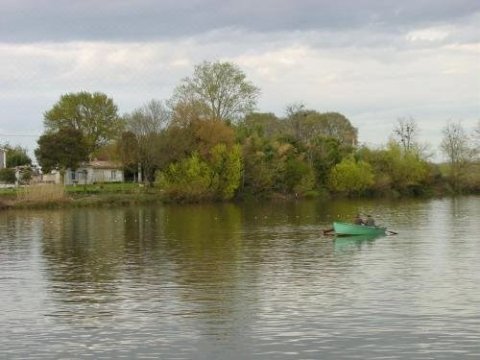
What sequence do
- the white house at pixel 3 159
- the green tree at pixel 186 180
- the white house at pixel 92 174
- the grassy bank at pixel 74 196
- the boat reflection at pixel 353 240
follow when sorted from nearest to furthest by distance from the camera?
the boat reflection at pixel 353 240 → the grassy bank at pixel 74 196 → the green tree at pixel 186 180 → the white house at pixel 92 174 → the white house at pixel 3 159

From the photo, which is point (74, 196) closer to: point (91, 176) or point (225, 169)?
point (225, 169)

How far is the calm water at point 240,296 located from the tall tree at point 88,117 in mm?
67878

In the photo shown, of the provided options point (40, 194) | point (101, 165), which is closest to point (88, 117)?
point (101, 165)

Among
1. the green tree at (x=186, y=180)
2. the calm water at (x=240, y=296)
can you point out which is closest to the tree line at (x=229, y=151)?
the green tree at (x=186, y=180)

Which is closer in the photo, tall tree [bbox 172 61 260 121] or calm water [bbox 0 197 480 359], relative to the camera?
calm water [bbox 0 197 480 359]

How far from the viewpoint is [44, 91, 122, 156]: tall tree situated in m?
118

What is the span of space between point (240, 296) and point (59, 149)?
246 feet

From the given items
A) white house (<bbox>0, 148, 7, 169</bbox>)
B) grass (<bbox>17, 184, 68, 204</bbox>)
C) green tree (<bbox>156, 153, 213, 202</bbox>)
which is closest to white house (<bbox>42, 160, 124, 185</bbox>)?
white house (<bbox>0, 148, 7, 169</bbox>)

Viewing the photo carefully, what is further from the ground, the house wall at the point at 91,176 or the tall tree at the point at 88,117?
the tall tree at the point at 88,117

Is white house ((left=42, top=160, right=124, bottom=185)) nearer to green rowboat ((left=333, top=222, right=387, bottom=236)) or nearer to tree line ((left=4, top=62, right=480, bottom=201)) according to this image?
tree line ((left=4, top=62, right=480, bottom=201))

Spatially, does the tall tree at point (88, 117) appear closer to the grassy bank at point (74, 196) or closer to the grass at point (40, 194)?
the grassy bank at point (74, 196)

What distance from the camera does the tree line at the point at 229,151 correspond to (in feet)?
322

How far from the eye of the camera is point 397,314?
23.3 metres

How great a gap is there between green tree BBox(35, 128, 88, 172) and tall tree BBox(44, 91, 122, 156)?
1910 cm
